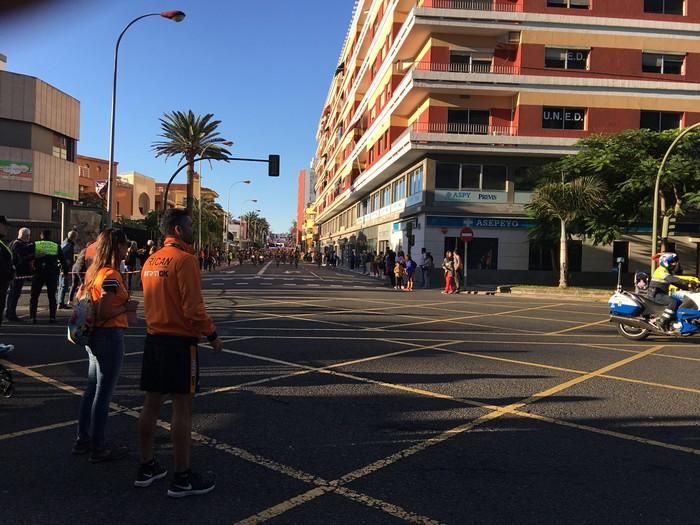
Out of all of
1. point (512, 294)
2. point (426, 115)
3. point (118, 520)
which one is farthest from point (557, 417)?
point (426, 115)

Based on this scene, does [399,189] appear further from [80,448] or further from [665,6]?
[80,448]

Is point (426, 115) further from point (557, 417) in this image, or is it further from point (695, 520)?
point (695, 520)

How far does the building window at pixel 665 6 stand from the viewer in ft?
101

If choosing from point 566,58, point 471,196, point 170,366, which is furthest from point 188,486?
point 566,58

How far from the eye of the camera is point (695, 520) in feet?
11.5

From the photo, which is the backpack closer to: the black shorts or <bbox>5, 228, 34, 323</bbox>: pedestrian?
the black shorts

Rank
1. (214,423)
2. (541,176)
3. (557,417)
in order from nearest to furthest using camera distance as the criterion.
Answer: (214,423)
(557,417)
(541,176)

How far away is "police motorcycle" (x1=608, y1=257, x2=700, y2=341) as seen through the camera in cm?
1041

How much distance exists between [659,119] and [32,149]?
36294 millimetres

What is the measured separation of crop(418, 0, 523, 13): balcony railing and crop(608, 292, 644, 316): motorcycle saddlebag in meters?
23.3

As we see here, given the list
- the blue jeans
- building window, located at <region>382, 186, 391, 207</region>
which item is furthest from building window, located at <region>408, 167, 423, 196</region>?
the blue jeans

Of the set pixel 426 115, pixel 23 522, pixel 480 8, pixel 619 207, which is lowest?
pixel 23 522

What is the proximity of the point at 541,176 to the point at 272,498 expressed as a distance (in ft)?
90.0

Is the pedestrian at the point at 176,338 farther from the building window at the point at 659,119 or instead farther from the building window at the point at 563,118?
the building window at the point at 659,119
